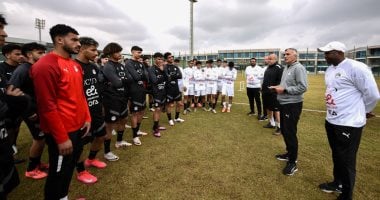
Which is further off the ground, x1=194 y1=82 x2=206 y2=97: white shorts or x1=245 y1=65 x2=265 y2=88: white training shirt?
x1=245 y1=65 x2=265 y2=88: white training shirt

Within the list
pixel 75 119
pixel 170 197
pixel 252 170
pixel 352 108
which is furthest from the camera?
pixel 252 170

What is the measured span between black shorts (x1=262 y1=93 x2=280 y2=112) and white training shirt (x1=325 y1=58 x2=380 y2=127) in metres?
3.93

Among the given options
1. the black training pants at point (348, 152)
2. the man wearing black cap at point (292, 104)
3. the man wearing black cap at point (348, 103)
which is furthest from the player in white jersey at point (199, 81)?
the black training pants at point (348, 152)

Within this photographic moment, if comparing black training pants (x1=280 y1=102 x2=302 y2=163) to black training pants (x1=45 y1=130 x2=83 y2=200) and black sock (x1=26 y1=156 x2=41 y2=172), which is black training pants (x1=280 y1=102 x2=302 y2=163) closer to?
black training pants (x1=45 y1=130 x2=83 y2=200)

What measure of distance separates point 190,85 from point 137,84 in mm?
4992

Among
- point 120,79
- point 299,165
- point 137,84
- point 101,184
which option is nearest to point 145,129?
point 137,84

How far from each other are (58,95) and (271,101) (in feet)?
21.9

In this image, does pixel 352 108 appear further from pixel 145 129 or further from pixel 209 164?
pixel 145 129

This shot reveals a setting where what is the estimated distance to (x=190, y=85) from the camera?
1060 cm

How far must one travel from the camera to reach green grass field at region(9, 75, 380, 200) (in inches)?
142

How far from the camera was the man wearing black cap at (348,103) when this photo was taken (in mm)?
3162

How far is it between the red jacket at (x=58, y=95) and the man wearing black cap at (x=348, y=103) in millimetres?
3601

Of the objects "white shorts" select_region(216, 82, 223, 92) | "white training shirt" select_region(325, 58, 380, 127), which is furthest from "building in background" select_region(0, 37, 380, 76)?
"white training shirt" select_region(325, 58, 380, 127)

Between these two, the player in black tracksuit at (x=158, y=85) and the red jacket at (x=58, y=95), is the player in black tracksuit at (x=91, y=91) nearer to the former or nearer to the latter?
the red jacket at (x=58, y=95)
